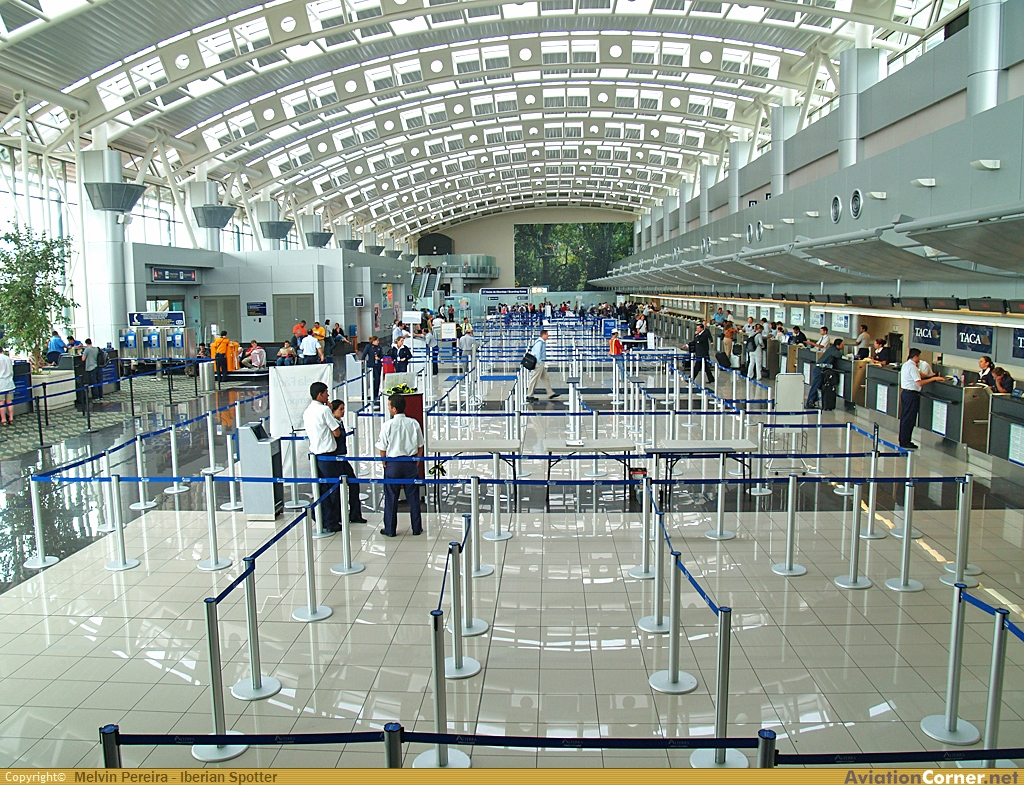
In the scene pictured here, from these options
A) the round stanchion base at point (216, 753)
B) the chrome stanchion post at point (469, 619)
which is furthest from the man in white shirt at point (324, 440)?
the round stanchion base at point (216, 753)

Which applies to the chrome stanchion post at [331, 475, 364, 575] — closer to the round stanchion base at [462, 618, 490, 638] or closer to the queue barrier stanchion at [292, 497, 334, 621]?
the queue barrier stanchion at [292, 497, 334, 621]

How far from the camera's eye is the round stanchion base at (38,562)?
23.8 feet

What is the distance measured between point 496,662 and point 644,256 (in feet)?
135

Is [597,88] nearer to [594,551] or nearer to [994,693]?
[594,551]

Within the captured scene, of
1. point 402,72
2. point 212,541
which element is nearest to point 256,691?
point 212,541

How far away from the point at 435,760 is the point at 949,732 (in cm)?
291

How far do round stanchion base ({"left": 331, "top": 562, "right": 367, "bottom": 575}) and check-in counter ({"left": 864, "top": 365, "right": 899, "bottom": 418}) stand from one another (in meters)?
11.3

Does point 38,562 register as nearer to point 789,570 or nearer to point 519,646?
point 519,646

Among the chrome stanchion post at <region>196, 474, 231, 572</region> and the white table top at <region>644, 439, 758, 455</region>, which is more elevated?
the white table top at <region>644, 439, 758, 455</region>

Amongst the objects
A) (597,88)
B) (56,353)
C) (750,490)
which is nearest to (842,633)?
(750,490)

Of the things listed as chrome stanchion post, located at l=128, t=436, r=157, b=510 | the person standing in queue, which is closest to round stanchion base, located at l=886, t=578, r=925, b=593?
chrome stanchion post, located at l=128, t=436, r=157, b=510

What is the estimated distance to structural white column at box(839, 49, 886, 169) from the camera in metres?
16.1

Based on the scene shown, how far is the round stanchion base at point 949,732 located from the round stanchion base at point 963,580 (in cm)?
241

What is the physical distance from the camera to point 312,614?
6.02m
